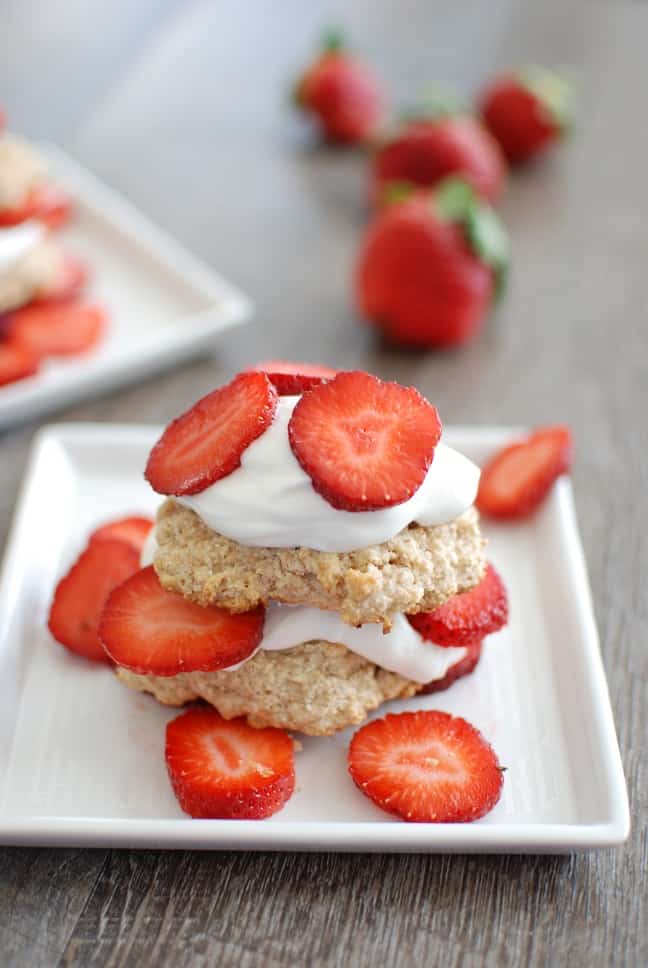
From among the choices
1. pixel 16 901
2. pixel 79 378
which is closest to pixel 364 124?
pixel 79 378

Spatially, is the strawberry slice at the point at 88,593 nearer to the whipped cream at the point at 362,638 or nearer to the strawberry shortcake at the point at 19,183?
the whipped cream at the point at 362,638

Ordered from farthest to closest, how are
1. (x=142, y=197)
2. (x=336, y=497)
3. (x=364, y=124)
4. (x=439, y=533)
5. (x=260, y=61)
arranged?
(x=260, y=61)
(x=364, y=124)
(x=142, y=197)
(x=439, y=533)
(x=336, y=497)

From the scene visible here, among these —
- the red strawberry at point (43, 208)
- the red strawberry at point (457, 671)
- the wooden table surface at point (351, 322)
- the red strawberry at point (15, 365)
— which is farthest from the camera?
the red strawberry at point (43, 208)

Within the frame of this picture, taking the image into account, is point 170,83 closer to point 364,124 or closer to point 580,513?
point 364,124

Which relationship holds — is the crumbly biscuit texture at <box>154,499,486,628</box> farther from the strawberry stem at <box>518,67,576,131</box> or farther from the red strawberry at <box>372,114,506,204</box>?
the strawberry stem at <box>518,67,576,131</box>

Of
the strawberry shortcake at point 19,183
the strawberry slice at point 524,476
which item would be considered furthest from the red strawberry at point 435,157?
the strawberry slice at point 524,476

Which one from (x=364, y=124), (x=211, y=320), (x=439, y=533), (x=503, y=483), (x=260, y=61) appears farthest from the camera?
(x=260, y=61)

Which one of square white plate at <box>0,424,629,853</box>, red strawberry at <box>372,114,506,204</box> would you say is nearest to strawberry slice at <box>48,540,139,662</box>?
square white plate at <box>0,424,629,853</box>
